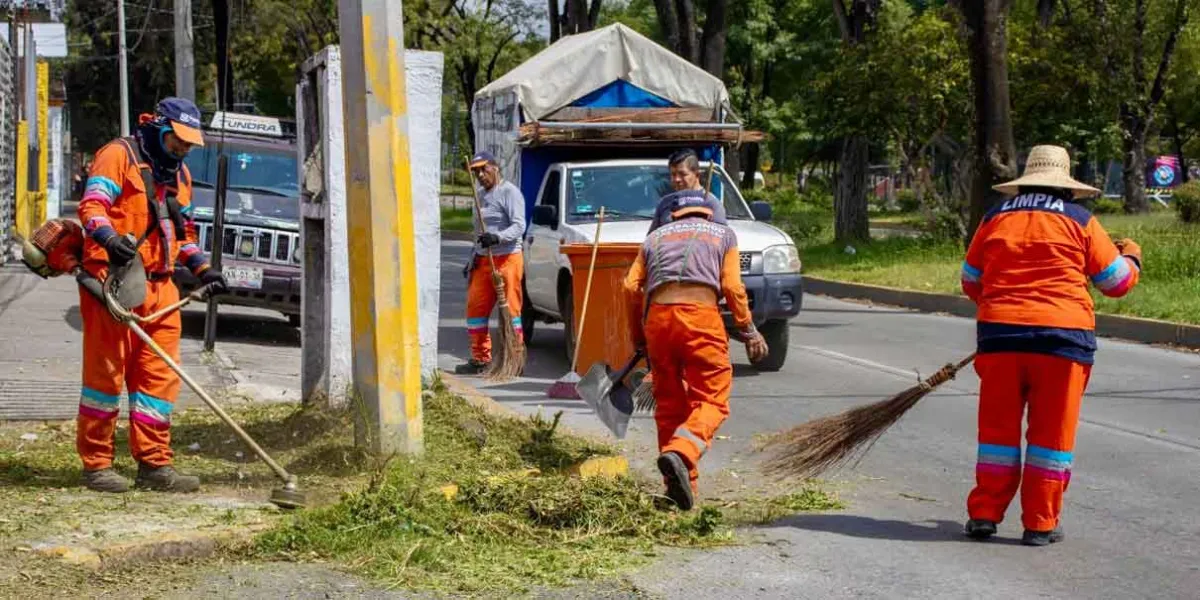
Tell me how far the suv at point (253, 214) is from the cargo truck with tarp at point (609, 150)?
7.29 ft

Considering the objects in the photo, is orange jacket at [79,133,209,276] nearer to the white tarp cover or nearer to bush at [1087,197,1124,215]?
the white tarp cover

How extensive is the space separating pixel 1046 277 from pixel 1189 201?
1912 cm

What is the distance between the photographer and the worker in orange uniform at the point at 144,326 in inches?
287

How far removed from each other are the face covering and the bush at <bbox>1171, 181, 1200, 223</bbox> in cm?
1998

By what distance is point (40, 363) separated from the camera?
1214cm

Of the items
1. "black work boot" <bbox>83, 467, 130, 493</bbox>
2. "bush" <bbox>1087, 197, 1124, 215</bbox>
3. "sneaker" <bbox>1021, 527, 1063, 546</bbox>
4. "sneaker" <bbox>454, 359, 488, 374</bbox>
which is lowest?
"sneaker" <bbox>454, 359, 488, 374</bbox>

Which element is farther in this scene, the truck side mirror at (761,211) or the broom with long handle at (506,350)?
the truck side mirror at (761,211)

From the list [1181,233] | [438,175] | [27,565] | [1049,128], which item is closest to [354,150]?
[438,175]

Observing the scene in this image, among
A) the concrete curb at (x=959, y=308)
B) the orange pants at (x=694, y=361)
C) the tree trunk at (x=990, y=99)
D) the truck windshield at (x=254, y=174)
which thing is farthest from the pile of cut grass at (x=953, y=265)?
the orange pants at (x=694, y=361)

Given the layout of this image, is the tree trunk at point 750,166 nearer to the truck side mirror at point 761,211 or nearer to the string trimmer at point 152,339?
the truck side mirror at point 761,211

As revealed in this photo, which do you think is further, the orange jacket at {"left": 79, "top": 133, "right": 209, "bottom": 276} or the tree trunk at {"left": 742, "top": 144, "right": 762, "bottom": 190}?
the tree trunk at {"left": 742, "top": 144, "right": 762, "bottom": 190}

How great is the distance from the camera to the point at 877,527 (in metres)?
7.11

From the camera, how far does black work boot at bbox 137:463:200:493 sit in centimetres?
730

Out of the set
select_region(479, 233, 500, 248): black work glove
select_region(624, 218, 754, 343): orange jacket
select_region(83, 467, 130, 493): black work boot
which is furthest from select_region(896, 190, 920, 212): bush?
select_region(83, 467, 130, 493): black work boot
